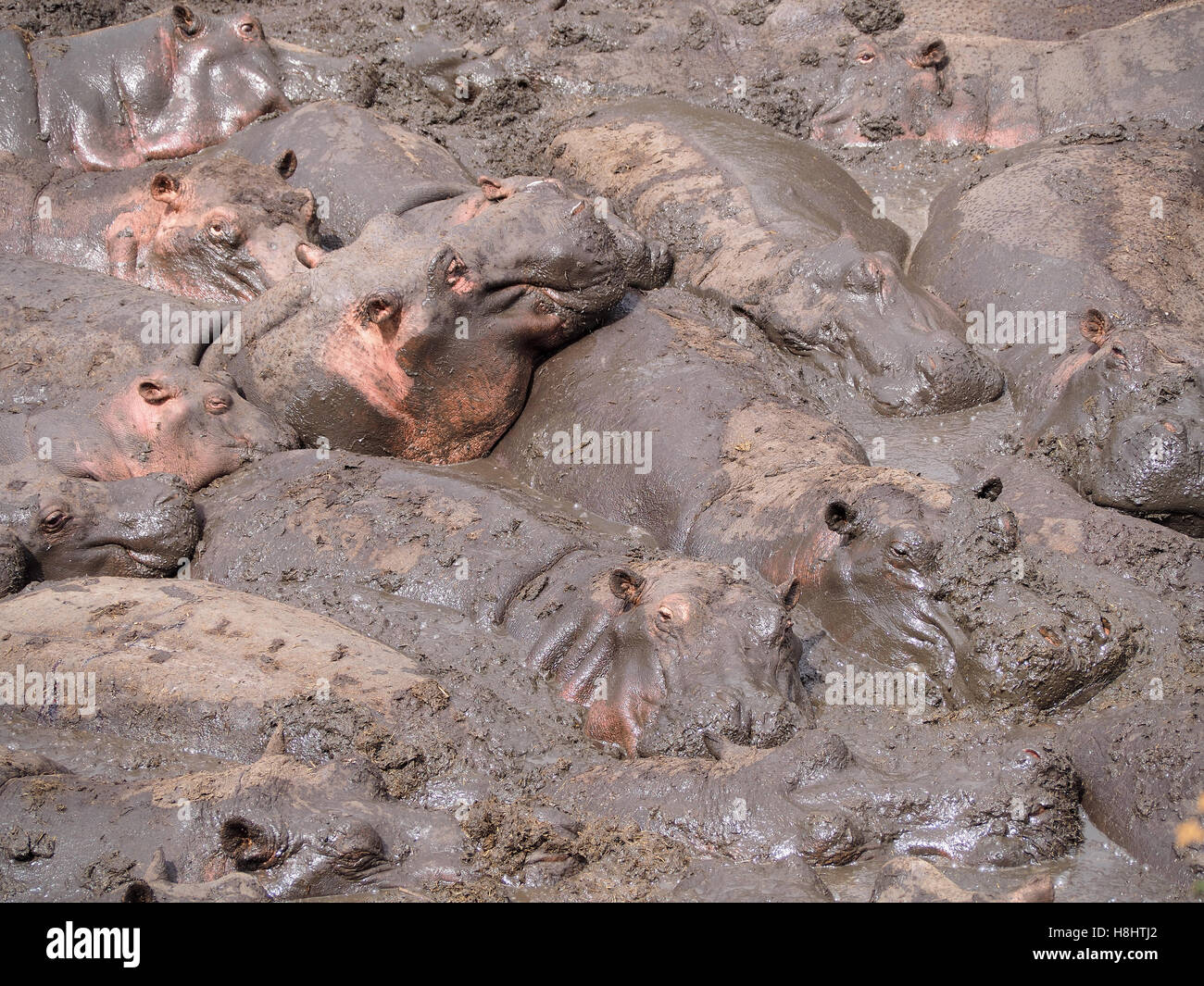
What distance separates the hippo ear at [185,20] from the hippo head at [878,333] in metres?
4.17

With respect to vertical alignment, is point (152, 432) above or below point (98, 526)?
above

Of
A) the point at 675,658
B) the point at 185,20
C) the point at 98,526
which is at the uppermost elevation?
the point at 185,20

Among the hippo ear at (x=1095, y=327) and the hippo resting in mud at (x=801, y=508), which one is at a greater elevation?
the hippo ear at (x=1095, y=327)

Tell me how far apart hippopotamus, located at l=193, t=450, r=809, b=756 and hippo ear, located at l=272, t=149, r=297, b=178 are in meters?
2.16

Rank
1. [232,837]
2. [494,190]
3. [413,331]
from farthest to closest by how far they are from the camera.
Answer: [494,190] < [413,331] < [232,837]

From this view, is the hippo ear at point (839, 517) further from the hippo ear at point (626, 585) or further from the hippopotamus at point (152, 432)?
the hippopotamus at point (152, 432)

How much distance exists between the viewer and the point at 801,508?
568cm

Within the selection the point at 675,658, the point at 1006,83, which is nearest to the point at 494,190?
the point at 675,658

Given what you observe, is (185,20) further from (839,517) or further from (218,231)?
(839,517)

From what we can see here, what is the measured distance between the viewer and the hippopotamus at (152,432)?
640cm

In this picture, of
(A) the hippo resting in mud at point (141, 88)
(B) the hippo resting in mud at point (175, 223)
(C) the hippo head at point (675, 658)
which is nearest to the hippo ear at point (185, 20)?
(A) the hippo resting in mud at point (141, 88)

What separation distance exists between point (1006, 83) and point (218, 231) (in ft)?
16.6

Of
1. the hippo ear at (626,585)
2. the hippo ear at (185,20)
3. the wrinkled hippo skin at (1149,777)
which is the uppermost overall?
the hippo ear at (185,20)

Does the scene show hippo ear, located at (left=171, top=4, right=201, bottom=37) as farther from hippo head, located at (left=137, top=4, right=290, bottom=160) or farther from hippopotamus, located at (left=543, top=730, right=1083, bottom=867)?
hippopotamus, located at (left=543, top=730, right=1083, bottom=867)
